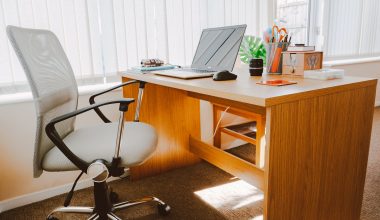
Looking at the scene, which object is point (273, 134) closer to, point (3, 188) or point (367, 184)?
point (367, 184)

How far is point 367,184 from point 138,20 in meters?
1.89

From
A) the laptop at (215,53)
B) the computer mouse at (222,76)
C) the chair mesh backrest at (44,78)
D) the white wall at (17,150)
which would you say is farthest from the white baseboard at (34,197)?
the computer mouse at (222,76)

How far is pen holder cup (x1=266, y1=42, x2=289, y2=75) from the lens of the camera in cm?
157

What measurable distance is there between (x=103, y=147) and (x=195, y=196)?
0.85 meters

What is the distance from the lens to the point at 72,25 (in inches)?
76.8

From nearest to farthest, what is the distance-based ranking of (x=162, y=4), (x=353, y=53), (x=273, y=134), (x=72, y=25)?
(x=273, y=134), (x=72, y=25), (x=162, y=4), (x=353, y=53)

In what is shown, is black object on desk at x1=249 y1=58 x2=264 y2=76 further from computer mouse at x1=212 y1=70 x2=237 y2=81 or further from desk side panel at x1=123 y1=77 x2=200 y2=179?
desk side panel at x1=123 y1=77 x2=200 y2=179

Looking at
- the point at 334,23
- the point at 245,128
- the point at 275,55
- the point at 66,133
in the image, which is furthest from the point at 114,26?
the point at 334,23

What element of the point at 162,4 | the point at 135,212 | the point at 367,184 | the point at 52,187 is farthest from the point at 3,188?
the point at 367,184

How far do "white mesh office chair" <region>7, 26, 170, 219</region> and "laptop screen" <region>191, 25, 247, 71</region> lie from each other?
526 millimetres

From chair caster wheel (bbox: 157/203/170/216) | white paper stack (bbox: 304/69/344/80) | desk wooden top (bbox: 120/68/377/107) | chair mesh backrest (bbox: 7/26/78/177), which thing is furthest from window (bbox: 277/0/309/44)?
chair mesh backrest (bbox: 7/26/78/177)

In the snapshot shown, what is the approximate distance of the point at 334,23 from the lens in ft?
11.4

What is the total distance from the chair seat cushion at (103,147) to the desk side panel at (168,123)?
61cm

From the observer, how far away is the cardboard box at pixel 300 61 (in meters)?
1.46
